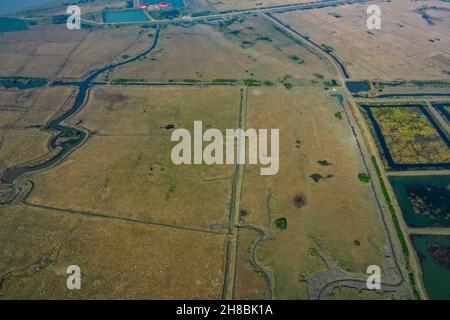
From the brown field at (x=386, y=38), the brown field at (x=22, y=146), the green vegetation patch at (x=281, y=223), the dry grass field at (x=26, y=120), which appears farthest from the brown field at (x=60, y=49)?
the green vegetation patch at (x=281, y=223)

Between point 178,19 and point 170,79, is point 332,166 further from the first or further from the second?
point 178,19

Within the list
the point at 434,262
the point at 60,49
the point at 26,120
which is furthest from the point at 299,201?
the point at 60,49

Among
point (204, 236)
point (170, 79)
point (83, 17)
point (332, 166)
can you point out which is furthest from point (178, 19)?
point (204, 236)

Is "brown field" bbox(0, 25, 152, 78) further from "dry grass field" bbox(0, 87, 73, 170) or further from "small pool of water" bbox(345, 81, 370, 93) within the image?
"small pool of water" bbox(345, 81, 370, 93)

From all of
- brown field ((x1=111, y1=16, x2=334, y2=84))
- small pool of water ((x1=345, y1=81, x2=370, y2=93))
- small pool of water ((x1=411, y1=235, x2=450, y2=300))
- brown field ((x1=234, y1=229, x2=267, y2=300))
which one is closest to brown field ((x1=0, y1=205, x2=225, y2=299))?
brown field ((x1=234, y1=229, x2=267, y2=300))

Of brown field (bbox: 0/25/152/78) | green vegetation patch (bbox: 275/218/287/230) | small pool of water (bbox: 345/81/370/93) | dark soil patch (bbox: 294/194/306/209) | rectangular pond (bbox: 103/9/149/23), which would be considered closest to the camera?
green vegetation patch (bbox: 275/218/287/230)

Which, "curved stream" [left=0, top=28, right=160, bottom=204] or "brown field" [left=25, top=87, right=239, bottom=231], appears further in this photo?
"curved stream" [left=0, top=28, right=160, bottom=204]

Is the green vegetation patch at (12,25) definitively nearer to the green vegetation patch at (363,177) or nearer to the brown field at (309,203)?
the brown field at (309,203)
